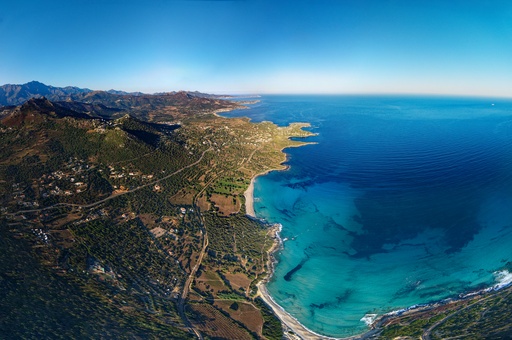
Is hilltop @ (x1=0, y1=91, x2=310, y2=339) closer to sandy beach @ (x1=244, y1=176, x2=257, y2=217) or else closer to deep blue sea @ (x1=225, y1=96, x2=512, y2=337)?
sandy beach @ (x1=244, y1=176, x2=257, y2=217)

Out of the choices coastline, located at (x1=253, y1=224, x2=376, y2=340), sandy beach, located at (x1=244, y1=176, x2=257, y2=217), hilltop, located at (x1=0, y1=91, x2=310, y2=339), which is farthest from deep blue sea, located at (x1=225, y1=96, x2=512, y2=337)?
hilltop, located at (x1=0, y1=91, x2=310, y2=339)

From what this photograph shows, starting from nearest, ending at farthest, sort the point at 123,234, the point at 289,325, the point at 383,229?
the point at 289,325 → the point at 123,234 → the point at 383,229

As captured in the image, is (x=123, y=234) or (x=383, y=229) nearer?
(x=123, y=234)

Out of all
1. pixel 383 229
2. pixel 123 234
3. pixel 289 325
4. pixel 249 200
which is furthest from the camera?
pixel 249 200

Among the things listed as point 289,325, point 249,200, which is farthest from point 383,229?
point 249,200

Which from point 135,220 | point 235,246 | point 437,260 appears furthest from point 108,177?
point 437,260

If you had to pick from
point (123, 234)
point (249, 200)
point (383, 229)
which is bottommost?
point (383, 229)

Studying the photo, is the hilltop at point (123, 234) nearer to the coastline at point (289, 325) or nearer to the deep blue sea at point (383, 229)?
the coastline at point (289, 325)

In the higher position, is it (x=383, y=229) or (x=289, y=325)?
(x=383, y=229)

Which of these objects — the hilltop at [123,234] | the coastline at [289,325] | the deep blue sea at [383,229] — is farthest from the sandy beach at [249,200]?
the coastline at [289,325]

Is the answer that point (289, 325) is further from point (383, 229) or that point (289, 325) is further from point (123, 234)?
point (123, 234)

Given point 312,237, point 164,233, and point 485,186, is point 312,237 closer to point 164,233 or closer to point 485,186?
point 164,233
